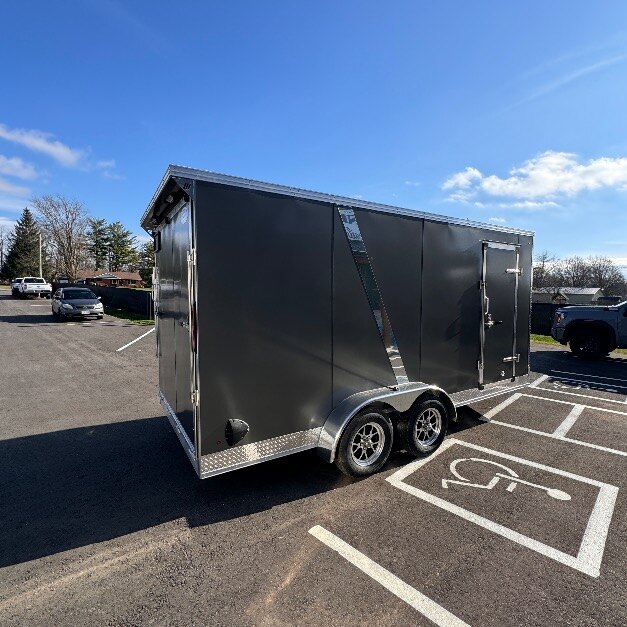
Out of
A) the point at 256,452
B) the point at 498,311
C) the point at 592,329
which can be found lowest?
the point at 256,452

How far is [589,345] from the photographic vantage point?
11242 mm

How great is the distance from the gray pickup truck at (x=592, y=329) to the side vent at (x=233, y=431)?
11.5 meters

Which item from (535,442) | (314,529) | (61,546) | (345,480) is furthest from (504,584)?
(61,546)

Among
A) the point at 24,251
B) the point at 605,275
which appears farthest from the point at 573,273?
the point at 24,251

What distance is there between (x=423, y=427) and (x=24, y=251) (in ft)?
260

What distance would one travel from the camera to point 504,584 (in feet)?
8.45

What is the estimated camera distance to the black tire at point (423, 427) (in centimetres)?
432

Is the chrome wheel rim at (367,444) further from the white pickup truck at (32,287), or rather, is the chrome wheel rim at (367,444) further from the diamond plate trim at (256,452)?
the white pickup truck at (32,287)

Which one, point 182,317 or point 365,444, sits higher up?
point 182,317

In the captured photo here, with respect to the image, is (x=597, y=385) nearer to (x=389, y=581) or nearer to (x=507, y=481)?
(x=507, y=481)

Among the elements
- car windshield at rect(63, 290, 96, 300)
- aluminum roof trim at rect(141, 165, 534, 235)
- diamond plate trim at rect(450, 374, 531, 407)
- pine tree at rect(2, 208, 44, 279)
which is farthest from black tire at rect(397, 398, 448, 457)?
pine tree at rect(2, 208, 44, 279)

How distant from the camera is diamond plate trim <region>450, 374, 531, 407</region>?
492 centimetres

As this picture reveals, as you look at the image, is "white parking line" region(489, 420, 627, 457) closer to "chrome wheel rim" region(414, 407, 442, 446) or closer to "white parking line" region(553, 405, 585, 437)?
"white parking line" region(553, 405, 585, 437)

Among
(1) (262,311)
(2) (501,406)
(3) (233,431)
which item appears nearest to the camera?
(3) (233,431)
